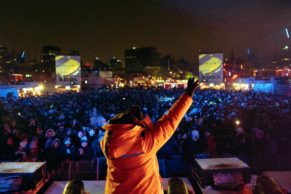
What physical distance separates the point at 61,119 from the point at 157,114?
15.6 ft

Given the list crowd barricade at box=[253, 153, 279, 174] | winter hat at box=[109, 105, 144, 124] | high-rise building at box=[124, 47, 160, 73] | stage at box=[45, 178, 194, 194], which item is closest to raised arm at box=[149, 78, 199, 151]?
winter hat at box=[109, 105, 144, 124]

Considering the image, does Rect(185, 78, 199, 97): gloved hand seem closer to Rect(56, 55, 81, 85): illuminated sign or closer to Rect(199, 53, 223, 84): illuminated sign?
Rect(199, 53, 223, 84): illuminated sign

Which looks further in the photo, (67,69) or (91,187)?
(67,69)

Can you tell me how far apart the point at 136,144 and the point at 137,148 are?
0.12ft

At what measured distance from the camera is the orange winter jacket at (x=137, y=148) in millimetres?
2273

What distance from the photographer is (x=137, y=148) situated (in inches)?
90.3

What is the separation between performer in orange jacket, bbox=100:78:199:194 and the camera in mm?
2271

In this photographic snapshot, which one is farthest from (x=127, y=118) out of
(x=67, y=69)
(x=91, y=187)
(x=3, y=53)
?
(x=3, y=53)

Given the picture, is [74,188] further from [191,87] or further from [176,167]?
[176,167]

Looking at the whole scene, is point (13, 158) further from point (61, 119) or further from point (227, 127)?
point (227, 127)

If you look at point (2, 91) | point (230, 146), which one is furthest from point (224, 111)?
point (2, 91)

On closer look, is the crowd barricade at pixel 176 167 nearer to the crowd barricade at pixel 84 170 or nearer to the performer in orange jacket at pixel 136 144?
the crowd barricade at pixel 84 170

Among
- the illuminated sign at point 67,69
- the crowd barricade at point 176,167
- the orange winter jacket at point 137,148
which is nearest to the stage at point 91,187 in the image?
the crowd barricade at point 176,167

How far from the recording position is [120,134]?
2260 mm
